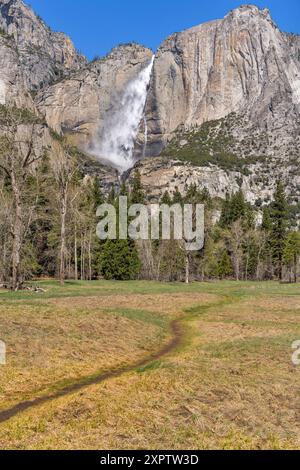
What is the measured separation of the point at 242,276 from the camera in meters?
105

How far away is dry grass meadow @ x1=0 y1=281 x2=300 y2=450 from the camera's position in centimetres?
952

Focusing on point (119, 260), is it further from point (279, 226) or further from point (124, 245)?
point (279, 226)

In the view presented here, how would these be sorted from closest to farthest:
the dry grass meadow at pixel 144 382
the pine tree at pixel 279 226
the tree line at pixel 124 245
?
1. the dry grass meadow at pixel 144 382
2. the tree line at pixel 124 245
3. the pine tree at pixel 279 226

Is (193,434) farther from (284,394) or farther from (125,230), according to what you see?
(125,230)

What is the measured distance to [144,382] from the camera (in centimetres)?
1337

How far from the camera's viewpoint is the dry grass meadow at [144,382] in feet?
31.2

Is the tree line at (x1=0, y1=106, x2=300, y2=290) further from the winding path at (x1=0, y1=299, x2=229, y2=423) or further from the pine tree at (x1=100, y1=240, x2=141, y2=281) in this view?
the winding path at (x1=0, y1=299, x2=229, y2=423)

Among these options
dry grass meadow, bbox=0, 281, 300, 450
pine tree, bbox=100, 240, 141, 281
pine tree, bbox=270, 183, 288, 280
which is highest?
pine tree, bbox=270, 183, 288, 280

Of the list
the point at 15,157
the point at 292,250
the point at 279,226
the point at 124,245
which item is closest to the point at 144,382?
the point at 15,157

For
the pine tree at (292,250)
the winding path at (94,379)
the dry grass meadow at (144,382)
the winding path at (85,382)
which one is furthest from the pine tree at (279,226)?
the winding path at (85,382)

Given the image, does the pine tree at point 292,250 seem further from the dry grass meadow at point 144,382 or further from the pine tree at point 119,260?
the dry grass meadow at point 144,382

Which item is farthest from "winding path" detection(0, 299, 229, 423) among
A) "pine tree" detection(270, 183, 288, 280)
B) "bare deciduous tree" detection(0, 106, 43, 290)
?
"pine tree" detection(270, 183, 288, 280)

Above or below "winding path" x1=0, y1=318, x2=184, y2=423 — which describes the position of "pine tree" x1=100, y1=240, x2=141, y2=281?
above

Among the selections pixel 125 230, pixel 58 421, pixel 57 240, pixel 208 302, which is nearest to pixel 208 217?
pixel 125 230
